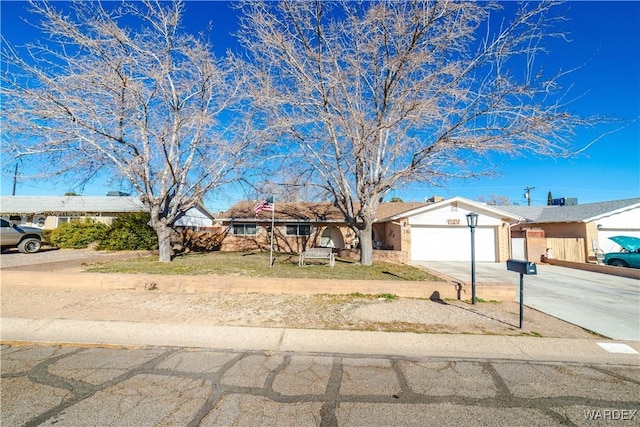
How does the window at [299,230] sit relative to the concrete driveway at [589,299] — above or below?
above

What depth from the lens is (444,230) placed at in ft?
54.6

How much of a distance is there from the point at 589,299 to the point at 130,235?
66.5 ft

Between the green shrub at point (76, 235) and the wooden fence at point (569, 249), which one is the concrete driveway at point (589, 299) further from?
the green shrub at point (76, 235)

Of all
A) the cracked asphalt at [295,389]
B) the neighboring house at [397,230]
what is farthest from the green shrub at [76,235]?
the cracked asphalt at [295,389]

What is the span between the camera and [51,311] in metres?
5.87

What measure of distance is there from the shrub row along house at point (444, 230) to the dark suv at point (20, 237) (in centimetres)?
220

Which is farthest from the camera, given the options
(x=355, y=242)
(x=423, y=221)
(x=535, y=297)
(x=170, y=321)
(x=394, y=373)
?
(x=355, y=242)

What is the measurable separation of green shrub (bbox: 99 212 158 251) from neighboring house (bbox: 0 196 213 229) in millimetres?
7209

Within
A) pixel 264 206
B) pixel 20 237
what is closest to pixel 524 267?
pixel 264 206

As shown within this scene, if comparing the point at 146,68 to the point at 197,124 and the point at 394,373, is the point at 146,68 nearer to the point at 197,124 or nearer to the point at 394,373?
the point at 197,124

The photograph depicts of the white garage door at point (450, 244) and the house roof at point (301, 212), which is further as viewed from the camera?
the house roof at point (301, 212)

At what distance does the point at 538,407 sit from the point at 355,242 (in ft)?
57.2

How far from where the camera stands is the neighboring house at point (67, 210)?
25391 millimetres

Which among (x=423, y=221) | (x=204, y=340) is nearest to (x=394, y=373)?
(x=204, y=340)
